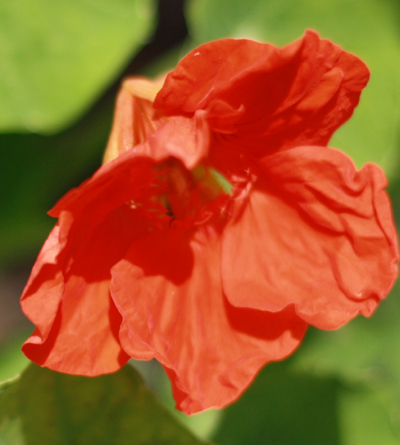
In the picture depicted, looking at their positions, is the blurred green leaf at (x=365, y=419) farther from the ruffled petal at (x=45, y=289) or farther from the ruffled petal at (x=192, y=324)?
the ruffled petal at (x=45, y=289)

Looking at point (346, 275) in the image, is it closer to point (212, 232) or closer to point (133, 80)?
point (212, 232)

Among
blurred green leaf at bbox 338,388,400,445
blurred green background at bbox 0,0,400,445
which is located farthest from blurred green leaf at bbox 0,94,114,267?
blurred green leaf at bbox 338,388,400,445

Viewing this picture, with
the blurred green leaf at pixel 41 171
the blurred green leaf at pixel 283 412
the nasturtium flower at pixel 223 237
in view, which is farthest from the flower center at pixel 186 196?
the blurred green leaf at pixel 283 412

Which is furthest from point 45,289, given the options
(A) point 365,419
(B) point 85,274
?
(A) point 365,419

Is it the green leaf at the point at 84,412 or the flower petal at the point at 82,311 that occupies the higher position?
the flower petal at the point at 82,311

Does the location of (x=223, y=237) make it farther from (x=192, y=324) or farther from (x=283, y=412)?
(x=283, y=412)

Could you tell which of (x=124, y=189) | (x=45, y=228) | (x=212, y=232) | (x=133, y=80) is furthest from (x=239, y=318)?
(x=45, y=228)
